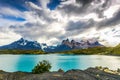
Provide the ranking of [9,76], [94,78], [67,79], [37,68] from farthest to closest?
[37,68]
[9,76]
[94,78]
[67,79]

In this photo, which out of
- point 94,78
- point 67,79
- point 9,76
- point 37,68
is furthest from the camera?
point 37,68

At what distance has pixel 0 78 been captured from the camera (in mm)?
47688

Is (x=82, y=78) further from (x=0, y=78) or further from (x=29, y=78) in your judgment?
(x=0, y=78)

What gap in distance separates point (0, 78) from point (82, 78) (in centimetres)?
1922

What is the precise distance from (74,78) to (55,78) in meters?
4.22

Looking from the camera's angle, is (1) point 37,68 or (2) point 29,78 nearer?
(2) point 29,78

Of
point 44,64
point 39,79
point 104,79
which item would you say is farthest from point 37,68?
point 104,79

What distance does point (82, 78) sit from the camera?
1802 inches

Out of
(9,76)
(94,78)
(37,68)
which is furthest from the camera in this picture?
(37,68)

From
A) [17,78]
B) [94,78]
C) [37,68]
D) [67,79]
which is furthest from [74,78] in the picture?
[37,68]

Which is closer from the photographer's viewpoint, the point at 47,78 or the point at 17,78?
the point at 47,78

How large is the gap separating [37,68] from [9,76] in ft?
50.8

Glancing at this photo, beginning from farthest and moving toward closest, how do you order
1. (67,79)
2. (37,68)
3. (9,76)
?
(37,68), (9,76), (67,79)

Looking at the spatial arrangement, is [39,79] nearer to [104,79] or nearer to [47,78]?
[47,78]
